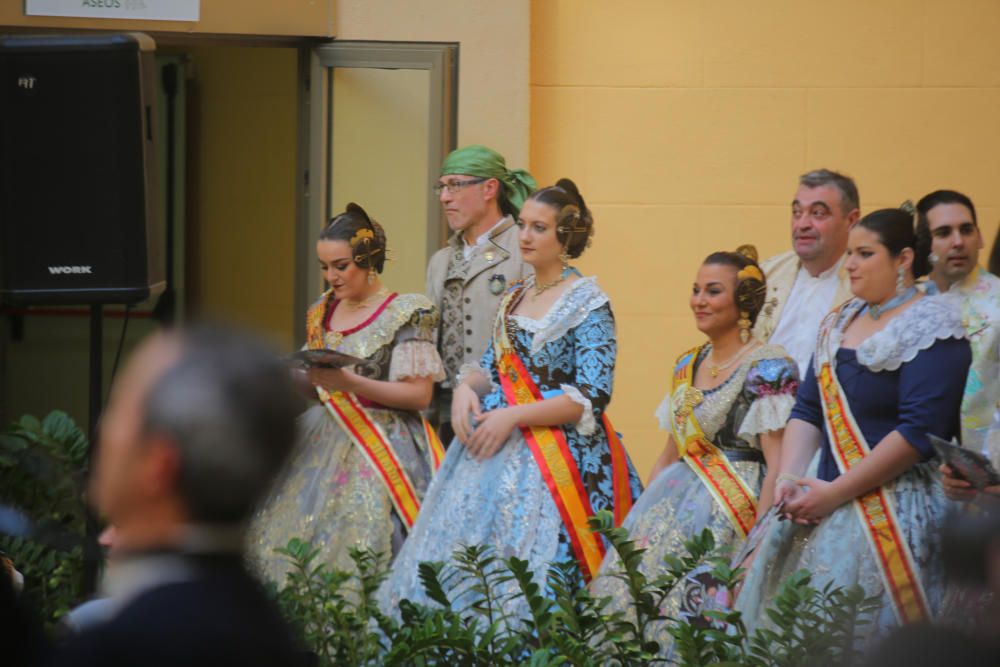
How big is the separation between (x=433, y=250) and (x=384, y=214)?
0.75 feet

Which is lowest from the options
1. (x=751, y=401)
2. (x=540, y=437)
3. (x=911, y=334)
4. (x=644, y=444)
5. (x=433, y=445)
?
(x=644, y=444)

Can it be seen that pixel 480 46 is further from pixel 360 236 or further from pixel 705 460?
pixel 705 460

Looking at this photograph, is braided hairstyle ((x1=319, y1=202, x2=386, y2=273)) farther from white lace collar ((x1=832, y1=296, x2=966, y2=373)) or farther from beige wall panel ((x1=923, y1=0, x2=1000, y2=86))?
beige wall panel ((x1=923, y1=0, x2=1000, y2=86))

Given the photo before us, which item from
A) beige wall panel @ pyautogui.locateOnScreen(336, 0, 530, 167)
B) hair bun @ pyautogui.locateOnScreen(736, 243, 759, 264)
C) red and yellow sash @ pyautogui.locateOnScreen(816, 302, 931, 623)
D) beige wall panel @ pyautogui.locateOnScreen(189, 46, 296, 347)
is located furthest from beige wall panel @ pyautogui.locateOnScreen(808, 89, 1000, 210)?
beige wall panel @ pyautogui.locateOnScreen(189, 46, 296, 347)

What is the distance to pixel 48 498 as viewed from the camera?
3.26 m

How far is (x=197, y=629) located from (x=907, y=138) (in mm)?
4749

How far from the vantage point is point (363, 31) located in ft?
18.2

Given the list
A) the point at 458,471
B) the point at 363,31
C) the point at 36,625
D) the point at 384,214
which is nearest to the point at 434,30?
the point at 363,31

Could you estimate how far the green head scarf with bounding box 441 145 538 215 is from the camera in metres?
4.47

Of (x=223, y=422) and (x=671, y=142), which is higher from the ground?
(x=671, y=142)

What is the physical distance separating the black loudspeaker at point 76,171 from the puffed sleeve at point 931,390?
5.19 feet

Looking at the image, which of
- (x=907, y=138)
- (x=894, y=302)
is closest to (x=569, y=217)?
(x=894, y=302)

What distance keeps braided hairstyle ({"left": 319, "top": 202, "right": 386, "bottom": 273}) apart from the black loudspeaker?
2.67 ft

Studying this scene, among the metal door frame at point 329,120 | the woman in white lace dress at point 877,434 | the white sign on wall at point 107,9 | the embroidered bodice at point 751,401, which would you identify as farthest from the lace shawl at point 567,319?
the white sign on wall at point 107,9
